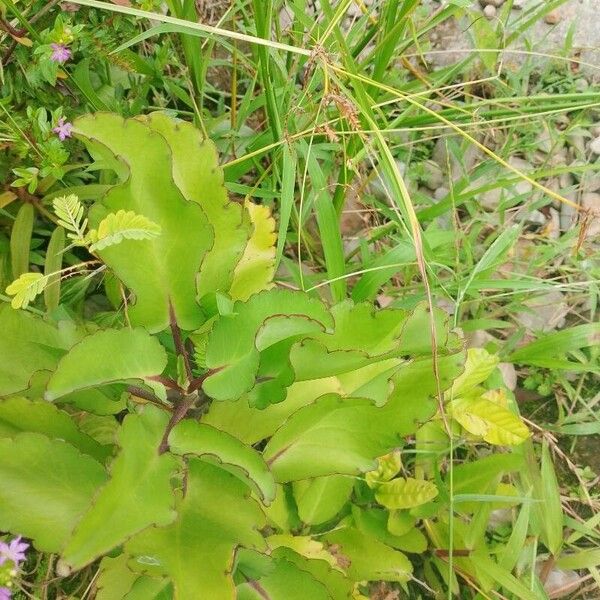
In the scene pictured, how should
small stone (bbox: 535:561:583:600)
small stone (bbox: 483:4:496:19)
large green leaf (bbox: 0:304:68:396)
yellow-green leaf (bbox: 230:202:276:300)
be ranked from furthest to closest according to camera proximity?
small stone (bbox: 483:4:496:19) → small stone (bbox: 535:561:583:600) → yellow-green leaf (bbox: 230:202:276:300) → large green leaf (bbox: 0:304:68:396)

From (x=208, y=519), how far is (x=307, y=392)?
0.75 feet

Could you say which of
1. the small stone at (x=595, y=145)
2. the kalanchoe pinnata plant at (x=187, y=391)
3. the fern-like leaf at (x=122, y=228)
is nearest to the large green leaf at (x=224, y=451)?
the kalanchoe pinnata plant at (x=187, y=391)

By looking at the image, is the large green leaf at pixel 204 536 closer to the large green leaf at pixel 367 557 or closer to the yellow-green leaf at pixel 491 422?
the large green leaf at pixel 367 557

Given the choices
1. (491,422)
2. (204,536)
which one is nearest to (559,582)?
(491,422)

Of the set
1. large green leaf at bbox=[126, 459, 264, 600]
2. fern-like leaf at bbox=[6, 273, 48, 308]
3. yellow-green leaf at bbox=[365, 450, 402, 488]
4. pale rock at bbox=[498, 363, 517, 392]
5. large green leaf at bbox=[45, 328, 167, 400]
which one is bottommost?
pale rock at bbox=[498, 363, 517, 392]

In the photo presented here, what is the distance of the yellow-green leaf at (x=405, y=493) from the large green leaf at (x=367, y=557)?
69 millimetres

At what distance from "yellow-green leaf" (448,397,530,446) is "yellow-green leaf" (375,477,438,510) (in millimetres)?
129

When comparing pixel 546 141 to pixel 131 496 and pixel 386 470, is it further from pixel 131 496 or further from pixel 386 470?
pixel 131 496

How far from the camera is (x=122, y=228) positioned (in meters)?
0.72

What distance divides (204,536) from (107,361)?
0.83ft

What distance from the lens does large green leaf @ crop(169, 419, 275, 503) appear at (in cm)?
72

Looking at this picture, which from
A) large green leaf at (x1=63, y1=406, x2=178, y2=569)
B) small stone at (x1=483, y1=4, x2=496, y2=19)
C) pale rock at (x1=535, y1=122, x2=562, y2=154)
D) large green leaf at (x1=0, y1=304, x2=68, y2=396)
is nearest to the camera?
large green leaf at (x1=63, y1=406, x2=178, y2=569)

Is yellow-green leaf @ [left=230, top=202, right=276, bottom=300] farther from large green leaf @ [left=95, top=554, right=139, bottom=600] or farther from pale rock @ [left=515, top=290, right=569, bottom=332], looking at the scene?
pale rock @ [left=515, top=290, right=569, bottom=332]

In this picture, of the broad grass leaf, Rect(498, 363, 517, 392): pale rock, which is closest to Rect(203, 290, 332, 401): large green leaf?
the broad grass leaf
